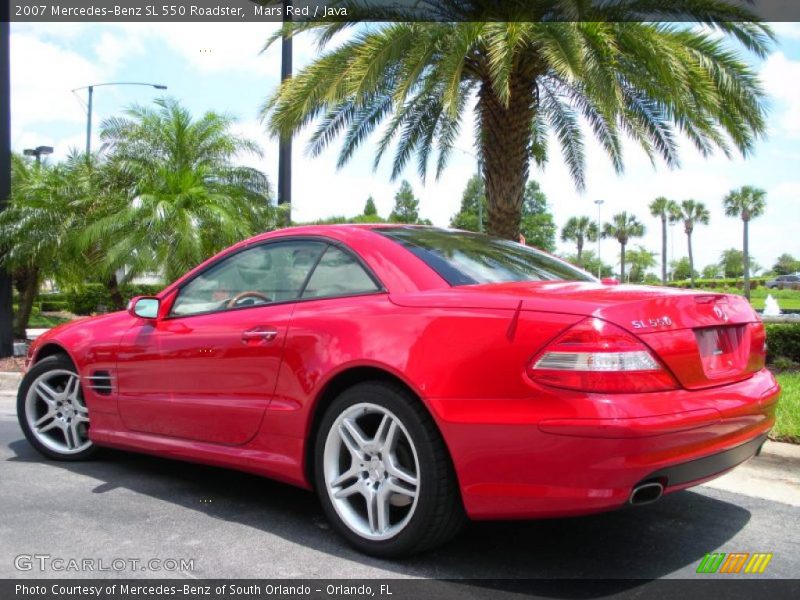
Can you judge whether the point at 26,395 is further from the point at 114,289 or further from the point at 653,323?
the point at 114,289

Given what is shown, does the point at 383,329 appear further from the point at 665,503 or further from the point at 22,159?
the point at 22,159

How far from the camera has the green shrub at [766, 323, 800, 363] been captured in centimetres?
967

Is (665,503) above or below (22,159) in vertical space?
below

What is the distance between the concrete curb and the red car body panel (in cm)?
688

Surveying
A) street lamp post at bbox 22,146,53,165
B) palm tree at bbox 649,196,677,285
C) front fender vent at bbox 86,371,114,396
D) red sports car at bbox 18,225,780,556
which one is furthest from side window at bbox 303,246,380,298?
palm tree at bbox 649,196,677,285

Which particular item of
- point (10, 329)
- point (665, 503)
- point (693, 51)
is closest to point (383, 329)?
point (665, 503)

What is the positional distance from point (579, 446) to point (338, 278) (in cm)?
148

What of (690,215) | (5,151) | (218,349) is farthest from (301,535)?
(690,215)

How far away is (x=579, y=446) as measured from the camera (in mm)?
2754

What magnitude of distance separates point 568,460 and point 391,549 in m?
0.89

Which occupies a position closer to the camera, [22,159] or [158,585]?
[158,585]

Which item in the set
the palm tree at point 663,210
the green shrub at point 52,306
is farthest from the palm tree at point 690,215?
the green shrub at point 52,306

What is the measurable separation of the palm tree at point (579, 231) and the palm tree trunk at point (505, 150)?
8148 centimetres

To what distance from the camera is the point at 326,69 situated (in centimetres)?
1036
